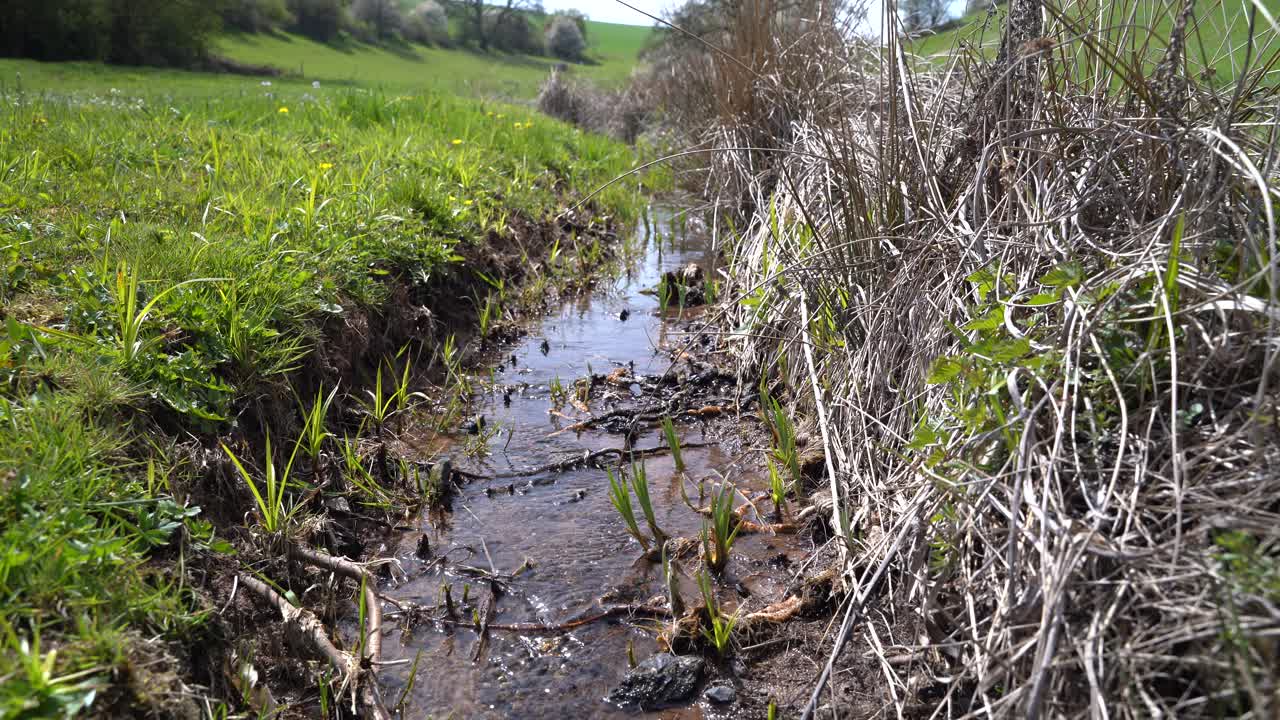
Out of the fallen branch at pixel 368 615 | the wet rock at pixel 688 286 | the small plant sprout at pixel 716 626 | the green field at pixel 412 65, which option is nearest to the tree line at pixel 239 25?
the green field at pixel 412 65

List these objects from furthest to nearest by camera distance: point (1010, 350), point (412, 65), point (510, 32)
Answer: point (510, 32) < point (412, 65) < point (1010, 350)

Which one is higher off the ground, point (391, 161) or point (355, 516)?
point (391, 161)

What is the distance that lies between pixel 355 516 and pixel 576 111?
13385 mm

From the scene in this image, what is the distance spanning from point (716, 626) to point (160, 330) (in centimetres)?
190

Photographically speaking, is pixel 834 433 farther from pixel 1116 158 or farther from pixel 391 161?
pixel 391 161

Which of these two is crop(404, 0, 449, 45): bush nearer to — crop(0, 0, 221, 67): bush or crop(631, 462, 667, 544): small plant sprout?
crop(0, 0, 221, 67): bush

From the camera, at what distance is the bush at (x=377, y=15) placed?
45562 mm

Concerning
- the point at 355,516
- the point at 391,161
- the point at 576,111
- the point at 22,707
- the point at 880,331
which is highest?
the point at 576,111

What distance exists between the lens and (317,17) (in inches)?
1555

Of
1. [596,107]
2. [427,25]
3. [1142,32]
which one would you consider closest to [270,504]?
[1142,32]

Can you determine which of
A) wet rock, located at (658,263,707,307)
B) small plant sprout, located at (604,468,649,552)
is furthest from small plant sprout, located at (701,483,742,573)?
wet rock, located at (658,263,707,307)

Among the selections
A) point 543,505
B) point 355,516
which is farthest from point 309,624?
point 543,505

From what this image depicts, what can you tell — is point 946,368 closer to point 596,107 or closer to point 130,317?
point 130,317

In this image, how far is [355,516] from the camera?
8.83ft
